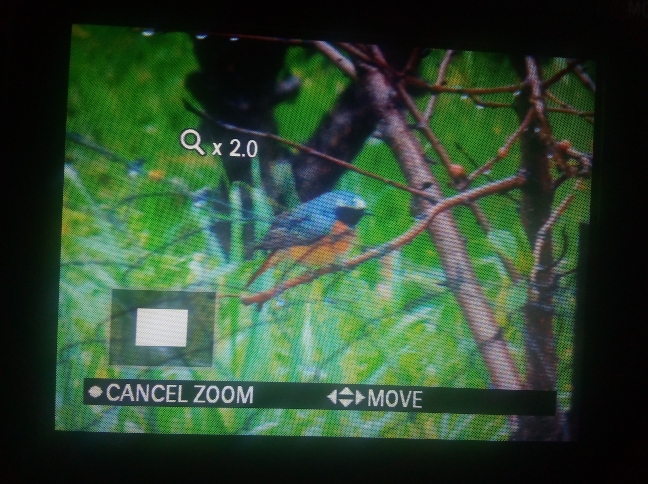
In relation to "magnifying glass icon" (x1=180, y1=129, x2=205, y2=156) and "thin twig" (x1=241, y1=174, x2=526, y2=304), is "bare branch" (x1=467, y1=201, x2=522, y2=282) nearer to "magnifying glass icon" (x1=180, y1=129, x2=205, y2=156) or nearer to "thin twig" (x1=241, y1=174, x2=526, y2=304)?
"thin twig" (x1=241, y1=174, x2=526, y2=304)

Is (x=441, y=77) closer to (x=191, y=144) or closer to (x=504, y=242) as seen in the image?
(x=504, y=242)

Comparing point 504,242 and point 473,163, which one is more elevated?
point 473,163

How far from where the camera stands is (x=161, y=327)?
0.76m

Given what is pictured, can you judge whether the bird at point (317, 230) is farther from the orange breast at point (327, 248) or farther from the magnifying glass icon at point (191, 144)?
the magnifying glass icon at point (191, 144)

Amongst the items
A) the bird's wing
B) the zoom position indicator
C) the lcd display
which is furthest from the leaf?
the zoom position indicator

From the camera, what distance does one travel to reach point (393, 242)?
2.54 feet

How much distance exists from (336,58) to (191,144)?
22 cm

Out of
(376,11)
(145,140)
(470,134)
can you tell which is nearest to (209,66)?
(145,140)

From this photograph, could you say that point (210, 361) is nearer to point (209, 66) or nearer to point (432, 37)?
point (209, 66)

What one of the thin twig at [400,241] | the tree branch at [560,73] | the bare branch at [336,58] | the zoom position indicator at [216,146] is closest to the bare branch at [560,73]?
the tree branch at [560,73]

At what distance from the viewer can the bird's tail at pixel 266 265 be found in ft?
2.49

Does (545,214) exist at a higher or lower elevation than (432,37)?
lower

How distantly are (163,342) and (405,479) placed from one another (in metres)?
0.37

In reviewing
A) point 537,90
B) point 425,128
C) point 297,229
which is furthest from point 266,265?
point 537,90
